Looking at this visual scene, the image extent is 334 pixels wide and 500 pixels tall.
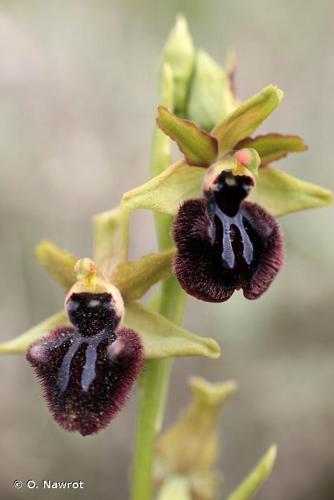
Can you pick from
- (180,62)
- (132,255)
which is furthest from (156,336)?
(132,255)

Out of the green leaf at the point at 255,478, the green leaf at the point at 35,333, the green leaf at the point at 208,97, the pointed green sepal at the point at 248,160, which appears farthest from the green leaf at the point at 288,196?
the green leaf at the point at 255,478

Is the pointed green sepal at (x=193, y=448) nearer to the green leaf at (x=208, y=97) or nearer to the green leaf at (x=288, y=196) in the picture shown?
the green leaf at (x=288, y=196)

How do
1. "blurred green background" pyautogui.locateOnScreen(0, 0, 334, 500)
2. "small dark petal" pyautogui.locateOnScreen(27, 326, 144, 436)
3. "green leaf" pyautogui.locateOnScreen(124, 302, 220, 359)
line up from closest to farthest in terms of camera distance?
1. "small dark petal" pyautogui.locateOnScreen(27, 326, 144, 436)
2. "green leaf" pyautogui.locateOnScreen(124, 302, 220, 359)
3. "blurred green background" pyautogui.locateOnScreen(0, 0, 334, 500)

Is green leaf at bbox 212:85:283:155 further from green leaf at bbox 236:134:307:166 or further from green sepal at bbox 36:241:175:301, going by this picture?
green sepal at bbox 36:241:175:301

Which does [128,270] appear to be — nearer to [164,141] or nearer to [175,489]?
[164,141]

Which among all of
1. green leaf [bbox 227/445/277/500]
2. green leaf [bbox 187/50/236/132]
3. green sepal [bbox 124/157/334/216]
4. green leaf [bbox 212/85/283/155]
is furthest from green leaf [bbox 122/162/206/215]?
green leaf [bbox 227/445/277/500]

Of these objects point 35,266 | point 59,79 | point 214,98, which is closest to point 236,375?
point 35,266
